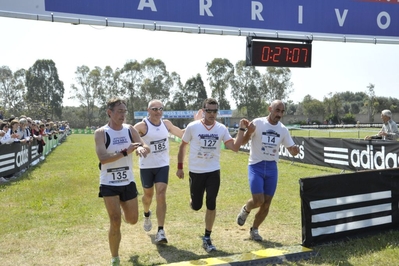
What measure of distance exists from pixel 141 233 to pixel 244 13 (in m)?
5.67

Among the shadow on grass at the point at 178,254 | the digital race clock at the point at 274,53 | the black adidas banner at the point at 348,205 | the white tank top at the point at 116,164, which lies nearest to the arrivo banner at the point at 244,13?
the digital race clock at the point at 274,53

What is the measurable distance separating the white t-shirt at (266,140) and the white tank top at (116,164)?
2.12 meters

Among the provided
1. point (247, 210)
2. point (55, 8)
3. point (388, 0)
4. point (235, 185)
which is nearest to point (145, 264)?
point (247, 210)

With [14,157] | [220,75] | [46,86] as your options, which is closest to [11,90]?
[46,86]

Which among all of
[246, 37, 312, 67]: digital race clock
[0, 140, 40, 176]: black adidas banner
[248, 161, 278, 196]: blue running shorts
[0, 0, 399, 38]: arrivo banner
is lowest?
[0, 140, 40, 176]: black adidas banner

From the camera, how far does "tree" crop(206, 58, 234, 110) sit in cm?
7612

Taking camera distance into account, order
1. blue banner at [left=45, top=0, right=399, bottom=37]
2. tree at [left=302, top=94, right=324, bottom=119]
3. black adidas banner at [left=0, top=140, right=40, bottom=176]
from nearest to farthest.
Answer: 1. blue banner at [left=45, top=0, right=399, bottom=37]
2. black adidas banner at [left=0, top=140, right=40, bottom=176]
3. tree at [left=302, top=94, right=324, bottom=119]

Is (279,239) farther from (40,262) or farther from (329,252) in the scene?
(40,262)

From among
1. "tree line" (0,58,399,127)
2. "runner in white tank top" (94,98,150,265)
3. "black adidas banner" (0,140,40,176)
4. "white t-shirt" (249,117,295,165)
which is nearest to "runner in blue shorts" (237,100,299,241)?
"white t-shirt" (249,117,295,165)

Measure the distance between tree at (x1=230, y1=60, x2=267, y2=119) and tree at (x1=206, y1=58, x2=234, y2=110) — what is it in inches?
46.8

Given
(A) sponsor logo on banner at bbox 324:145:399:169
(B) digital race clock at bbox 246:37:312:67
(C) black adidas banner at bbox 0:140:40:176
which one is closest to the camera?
(B) digital race clock at bbox 246:37:312:67

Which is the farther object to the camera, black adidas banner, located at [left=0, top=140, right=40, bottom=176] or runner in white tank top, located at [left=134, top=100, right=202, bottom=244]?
black adidas banner, located at [left=0, top=140, right=40, bottom=176]

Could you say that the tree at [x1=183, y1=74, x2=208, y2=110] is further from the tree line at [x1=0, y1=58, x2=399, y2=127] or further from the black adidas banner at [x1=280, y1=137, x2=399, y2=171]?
the black adidas banner at [x1=280, y1=137, x2=399, y2=171]

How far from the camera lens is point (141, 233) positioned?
6965 mm
